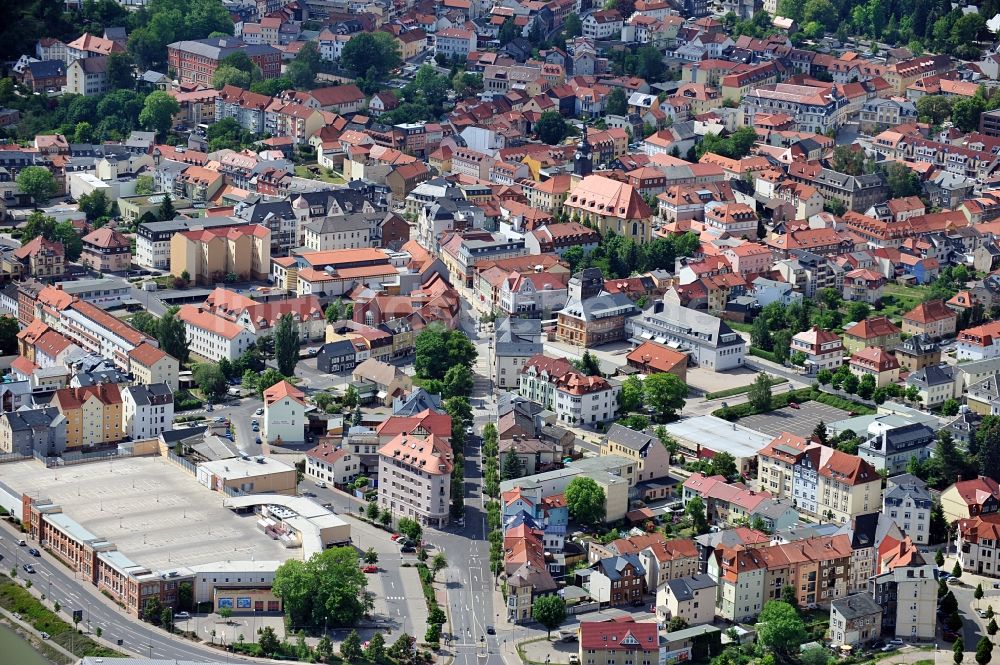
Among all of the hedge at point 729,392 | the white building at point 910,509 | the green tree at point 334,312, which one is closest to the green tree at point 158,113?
the green tree at point 334,312

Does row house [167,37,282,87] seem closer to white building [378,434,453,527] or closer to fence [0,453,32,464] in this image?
fence [0,453,32,464]

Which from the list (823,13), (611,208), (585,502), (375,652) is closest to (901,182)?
(611,208)

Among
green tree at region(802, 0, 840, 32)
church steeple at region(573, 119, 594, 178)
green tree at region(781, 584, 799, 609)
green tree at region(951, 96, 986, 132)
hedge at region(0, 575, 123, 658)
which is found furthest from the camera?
green tree at region(802, 0, 840, 32)

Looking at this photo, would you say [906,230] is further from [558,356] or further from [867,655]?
[867,655]

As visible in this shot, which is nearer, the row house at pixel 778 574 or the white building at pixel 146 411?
the row house at pixel 778 574

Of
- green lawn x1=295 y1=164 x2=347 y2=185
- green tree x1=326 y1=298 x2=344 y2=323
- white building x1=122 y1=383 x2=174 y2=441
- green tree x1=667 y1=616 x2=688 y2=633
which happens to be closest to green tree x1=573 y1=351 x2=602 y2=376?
green tree x1=326 y1=298 x2=344 y2=323

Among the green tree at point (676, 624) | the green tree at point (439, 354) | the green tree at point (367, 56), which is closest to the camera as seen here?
the green tree at point (676, 624)

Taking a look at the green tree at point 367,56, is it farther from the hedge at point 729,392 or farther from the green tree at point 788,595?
the green tree at point 788,595

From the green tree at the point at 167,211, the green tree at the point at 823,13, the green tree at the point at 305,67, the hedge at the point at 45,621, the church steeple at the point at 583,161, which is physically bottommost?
the hedge at the point at 45,621
